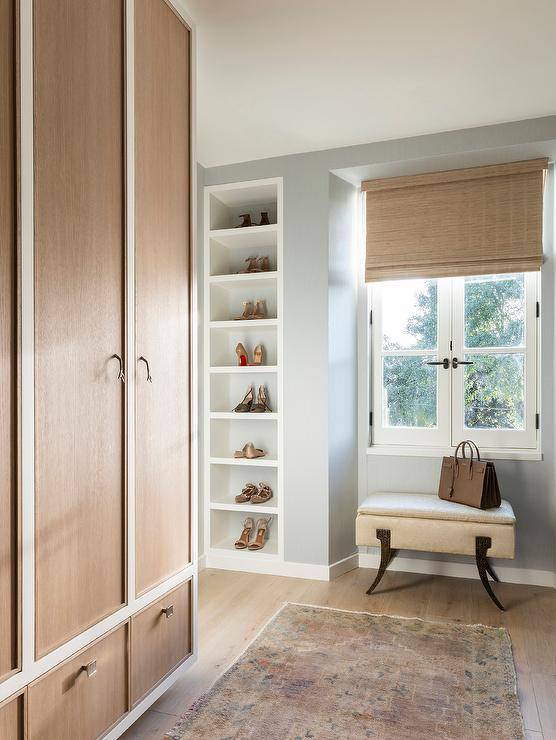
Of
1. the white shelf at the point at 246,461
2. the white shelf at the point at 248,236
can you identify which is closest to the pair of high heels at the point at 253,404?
the white shelf at the point at 246,461

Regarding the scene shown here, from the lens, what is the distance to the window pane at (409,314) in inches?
147

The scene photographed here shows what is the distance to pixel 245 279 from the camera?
3.72 meters

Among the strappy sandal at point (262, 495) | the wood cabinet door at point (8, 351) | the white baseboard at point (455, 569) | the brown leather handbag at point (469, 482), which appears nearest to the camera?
the wood cabinet door at point (8, 351)

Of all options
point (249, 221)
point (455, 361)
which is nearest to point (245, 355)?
point (249, 221)

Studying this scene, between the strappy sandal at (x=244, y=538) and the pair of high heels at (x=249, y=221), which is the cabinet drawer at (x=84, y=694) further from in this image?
the pair of high heels at (x=249, y=221)

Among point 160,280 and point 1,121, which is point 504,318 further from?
point 1,121

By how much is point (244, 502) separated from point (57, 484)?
7.53 feet

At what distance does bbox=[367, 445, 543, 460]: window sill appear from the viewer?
3.46 meters

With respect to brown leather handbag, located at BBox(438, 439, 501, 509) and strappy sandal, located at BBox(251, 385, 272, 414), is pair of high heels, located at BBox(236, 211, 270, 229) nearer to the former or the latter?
strappy sandal, located at BBox(251, 385, 272, 414)

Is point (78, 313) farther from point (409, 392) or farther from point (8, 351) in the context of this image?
point (409, 392)

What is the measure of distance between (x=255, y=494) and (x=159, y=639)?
1.74m

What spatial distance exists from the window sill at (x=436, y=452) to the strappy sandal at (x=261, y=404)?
720mm

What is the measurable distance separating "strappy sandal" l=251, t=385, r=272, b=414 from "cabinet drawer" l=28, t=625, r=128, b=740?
1978 mm

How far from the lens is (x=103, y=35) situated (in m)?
1.79
